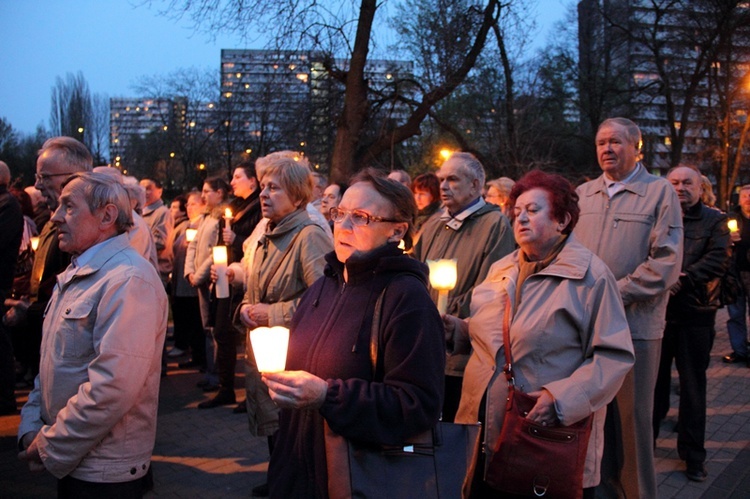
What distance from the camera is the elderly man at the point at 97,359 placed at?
249 centimetres

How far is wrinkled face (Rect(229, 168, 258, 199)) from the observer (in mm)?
5684

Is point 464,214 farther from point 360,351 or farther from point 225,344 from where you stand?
point 225,344

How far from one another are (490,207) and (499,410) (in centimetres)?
177

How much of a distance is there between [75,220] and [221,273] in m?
1.98

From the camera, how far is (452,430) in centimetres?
212

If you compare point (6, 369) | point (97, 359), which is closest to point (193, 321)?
point (6, 369)

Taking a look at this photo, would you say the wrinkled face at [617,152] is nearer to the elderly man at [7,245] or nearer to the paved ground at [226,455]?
the paved ground at [226,455]

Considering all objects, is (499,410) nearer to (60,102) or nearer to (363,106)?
(363,106)

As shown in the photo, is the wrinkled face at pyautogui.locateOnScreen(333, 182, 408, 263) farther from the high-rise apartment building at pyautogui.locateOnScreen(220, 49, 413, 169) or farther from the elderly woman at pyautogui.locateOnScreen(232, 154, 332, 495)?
the high-rise apartment building at pyautogui.locateOnScreen(220, 49, 413, 169)

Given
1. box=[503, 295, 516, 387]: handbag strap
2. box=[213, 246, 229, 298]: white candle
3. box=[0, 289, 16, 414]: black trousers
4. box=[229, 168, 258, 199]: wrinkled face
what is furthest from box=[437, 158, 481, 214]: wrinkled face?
box=[0, 289, 16, 414]: black trousers

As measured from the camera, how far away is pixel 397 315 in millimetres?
2084

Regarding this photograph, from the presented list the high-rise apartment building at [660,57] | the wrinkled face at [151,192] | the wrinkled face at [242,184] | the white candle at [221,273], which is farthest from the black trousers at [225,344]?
the high-rise apartment building at [660,57]

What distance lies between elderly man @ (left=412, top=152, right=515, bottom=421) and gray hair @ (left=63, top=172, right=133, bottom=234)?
6.97ft

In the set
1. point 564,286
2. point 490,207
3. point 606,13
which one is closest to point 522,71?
point 606,13
